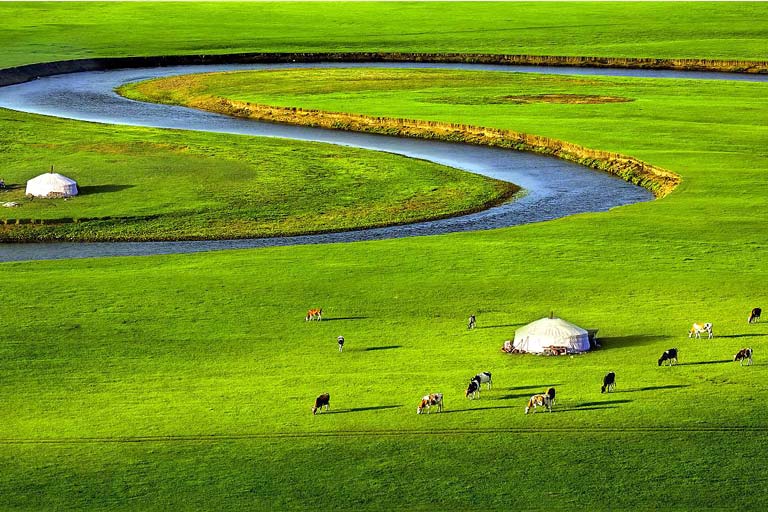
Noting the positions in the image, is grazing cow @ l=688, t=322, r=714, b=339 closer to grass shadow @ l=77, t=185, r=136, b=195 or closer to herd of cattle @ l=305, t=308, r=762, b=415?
herd of cattle @ l=305, t=308, r=762, b=415

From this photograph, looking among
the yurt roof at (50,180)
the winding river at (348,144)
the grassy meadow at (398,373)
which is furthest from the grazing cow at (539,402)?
the yurt roof at (50,180)

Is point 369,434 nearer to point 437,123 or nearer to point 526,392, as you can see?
point 526,392

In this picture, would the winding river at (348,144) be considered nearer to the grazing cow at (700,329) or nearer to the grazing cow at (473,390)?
the grazing cow at (700,329)

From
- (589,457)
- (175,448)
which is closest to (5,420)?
(175,448)

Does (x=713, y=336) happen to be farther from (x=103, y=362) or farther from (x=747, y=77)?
(x=747, y=77)

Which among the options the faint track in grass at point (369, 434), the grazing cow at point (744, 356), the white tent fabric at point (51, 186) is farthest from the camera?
the white tent fabric at point (51, 186)

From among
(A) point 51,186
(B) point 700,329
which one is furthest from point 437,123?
(B) point 700,329
